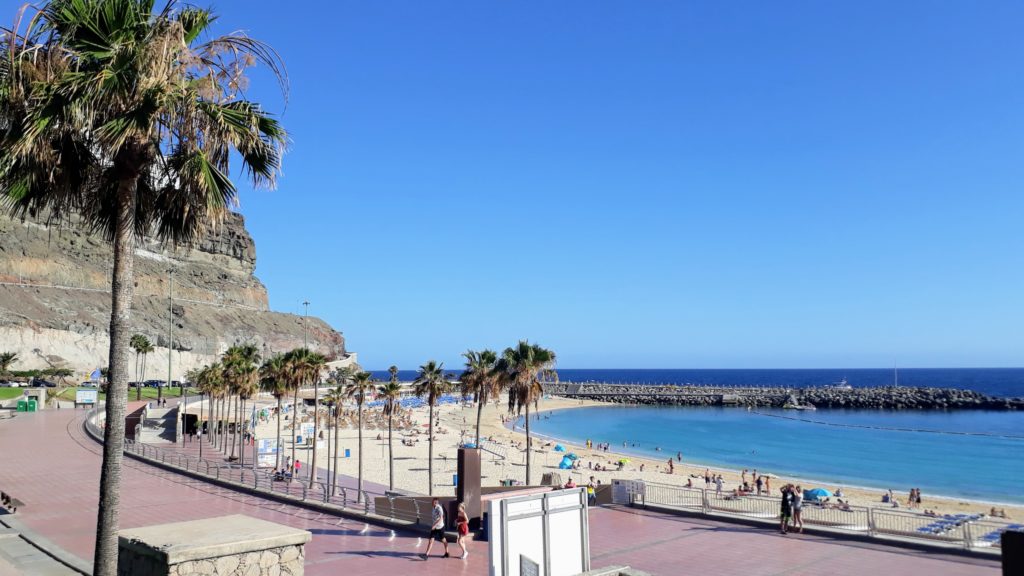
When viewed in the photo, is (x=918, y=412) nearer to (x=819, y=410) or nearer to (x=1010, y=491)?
(x=819, y=410)

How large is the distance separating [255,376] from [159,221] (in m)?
38.2

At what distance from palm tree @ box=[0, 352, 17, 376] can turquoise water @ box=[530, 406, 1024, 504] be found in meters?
61.3

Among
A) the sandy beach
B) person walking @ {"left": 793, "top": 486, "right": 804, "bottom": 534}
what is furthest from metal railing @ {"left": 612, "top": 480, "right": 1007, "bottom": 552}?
the sandy beach

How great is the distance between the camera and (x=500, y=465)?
176 feet

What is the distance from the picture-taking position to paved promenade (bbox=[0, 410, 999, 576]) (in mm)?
13219

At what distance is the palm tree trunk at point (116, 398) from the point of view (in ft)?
25.2

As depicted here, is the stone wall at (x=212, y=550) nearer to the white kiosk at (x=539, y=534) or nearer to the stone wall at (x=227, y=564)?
the stone wall at (x=227, y=564)

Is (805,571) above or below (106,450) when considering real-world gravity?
below

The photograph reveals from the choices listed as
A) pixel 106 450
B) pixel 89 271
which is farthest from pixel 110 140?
pixel 89 271

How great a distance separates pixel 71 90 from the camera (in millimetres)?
7508

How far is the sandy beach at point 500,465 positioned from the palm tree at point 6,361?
2943 centimetres

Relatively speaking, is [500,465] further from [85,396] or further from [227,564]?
[227,564]

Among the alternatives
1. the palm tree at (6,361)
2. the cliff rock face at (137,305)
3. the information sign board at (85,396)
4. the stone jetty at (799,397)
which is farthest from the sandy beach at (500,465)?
the stone jetty at (799,397)

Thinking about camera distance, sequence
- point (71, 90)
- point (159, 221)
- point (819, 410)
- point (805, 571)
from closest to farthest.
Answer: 1. point (71, 90)
2. point (159, 221)
3. point (805, 571)
4. point (819, 410)
